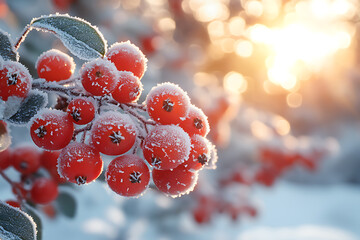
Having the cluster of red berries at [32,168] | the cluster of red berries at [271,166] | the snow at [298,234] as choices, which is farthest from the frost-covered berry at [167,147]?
the snow at [298,234]

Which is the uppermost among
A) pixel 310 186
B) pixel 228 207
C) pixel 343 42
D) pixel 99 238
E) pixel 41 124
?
pixel 343 42

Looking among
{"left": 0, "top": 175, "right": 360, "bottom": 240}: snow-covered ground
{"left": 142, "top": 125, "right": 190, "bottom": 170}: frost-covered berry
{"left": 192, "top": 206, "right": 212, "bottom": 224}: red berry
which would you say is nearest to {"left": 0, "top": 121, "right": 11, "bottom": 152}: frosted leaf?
{"left": 142, "top": 125, "right": 190, "bottom": 170}: frost-covered berry

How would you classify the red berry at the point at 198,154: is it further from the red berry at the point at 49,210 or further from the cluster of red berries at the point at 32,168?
the red berry at the point at 49,210

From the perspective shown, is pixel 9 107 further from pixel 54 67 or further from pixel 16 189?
pixel 16 189

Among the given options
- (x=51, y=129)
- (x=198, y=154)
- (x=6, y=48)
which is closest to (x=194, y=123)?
(x=198, y=154)

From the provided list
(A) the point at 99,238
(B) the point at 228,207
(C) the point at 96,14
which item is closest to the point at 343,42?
(B) the point at 228,207

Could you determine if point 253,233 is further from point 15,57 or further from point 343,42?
point 343,42

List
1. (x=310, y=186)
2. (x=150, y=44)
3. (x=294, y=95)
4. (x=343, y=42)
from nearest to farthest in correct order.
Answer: (x=150, y=44) → (x=343, y=42) → (x=310, y=186) → (x=294, y=95)
